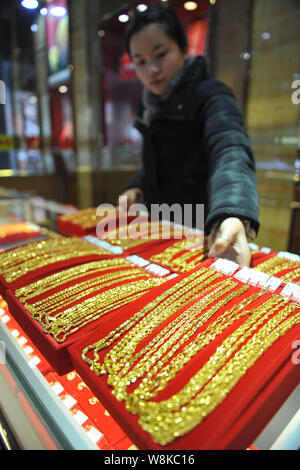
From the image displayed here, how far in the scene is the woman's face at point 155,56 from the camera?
48.7 inches

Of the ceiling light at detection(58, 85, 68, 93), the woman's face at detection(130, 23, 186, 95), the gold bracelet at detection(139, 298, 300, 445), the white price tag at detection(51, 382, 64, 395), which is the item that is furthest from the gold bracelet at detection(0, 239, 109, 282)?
the ceiling light at detection(58, 85, 68, 93)

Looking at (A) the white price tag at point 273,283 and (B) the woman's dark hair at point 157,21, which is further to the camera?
(B) the woman's dark hair at point 157,21

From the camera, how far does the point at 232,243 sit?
85 cm

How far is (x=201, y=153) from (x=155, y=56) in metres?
0.44

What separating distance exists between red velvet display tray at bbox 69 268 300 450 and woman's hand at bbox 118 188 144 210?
3.89 ft

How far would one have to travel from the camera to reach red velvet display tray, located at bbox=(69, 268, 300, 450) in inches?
15.8

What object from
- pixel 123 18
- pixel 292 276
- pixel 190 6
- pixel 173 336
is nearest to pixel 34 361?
pixel 173 336

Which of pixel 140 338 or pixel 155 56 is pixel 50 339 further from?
pixel 155 56

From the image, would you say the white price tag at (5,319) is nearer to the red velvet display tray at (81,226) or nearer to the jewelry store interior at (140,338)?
the jewelry store interior at (140,338)

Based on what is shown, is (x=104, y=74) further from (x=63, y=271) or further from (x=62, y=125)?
(x=63, y=271)

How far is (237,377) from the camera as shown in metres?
0.47

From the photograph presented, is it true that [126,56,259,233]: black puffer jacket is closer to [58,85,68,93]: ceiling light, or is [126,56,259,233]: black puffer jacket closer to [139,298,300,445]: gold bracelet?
[139,298,300,445]: gold bracelet

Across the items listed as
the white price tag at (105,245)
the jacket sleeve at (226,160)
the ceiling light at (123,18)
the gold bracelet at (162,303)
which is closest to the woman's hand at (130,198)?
the white price tag at (105,245)

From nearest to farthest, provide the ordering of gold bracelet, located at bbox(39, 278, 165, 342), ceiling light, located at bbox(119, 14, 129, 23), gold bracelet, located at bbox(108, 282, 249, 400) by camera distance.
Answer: gold bracelet, located at bbox(108, 282, 249, 400) → gold bracelet, located at bbox(39, 278, 165, 342) → ceiling light, located at bbox(119, 14, 129, 23)
